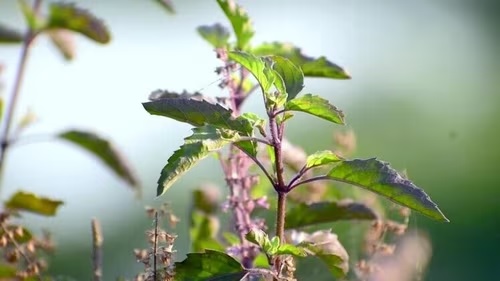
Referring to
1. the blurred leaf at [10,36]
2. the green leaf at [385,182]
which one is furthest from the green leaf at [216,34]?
the blurred leaf at [10,36]

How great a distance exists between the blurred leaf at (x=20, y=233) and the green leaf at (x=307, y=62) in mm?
325

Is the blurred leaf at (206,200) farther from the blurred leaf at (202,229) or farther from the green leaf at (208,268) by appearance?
the green leaf at (208,268)

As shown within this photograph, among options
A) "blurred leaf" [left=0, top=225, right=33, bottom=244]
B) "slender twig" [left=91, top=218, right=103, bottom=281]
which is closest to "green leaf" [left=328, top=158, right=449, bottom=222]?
"slender twig" [left=91, top=218, right=103, bottom=281]

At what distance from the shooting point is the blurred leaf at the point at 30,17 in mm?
1827

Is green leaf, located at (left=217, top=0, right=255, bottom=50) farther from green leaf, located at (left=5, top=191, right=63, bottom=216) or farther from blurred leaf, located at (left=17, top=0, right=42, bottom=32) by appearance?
blurred leaf, located at (left=17, top=0, right=42, bottom=32)

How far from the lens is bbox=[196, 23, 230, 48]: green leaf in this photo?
148cm

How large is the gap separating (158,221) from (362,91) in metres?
4.52

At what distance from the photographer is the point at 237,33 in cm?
145

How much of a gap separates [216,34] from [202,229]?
28cm

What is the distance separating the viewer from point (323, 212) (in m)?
1.41

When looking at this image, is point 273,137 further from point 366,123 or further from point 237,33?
point 366,123

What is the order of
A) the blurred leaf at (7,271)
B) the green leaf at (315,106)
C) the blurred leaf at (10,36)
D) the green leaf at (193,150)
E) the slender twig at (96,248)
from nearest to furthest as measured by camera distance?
1. the green leaf at (193,150)
2. the green leaf at (315,106)
3. the slender twig at (96,248)
4. the blurred leaf at (7,271)
5. the blurred leaf at (10,36)

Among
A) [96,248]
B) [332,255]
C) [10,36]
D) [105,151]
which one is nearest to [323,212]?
[332,255]

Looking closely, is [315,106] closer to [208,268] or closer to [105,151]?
[208,268]
